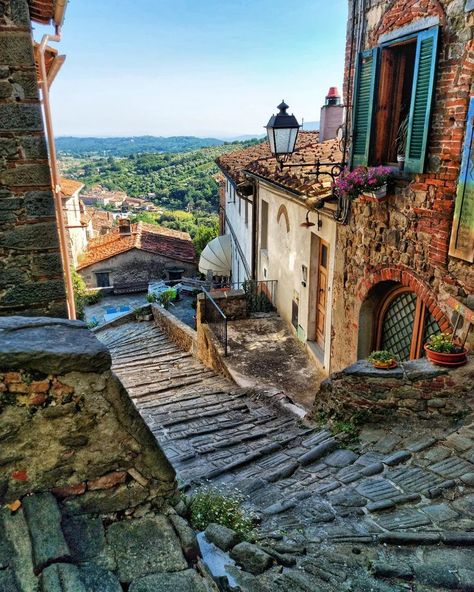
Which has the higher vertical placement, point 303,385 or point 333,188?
point 333,188

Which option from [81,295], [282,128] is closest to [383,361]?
[282,128]

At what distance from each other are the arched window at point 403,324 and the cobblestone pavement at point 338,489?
136cm

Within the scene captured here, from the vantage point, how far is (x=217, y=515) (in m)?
2.96

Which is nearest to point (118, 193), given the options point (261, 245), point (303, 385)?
point (261, 245)

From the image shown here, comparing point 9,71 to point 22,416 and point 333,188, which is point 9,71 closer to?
point 22,416

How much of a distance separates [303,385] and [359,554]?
16.7 feet

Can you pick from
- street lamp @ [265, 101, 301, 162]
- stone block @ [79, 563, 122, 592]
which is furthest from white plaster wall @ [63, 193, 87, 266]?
stone block @ [79, 563, 122, 592]

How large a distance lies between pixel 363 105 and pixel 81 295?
62.7ft

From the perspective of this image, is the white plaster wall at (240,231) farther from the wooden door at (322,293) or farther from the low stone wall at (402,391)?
the low stone wall at (402,391)

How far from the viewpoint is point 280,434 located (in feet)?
17.8

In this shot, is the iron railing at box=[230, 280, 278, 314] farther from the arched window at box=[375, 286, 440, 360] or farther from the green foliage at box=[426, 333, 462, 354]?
the green foliage at box=[426, 333, 462, 354]

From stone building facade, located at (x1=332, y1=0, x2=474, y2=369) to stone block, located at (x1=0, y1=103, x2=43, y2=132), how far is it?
385 centimetres

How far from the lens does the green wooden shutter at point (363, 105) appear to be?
224 inches

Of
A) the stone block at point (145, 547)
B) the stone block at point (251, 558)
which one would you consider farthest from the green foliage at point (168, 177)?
the stone block at point (145, 547)
